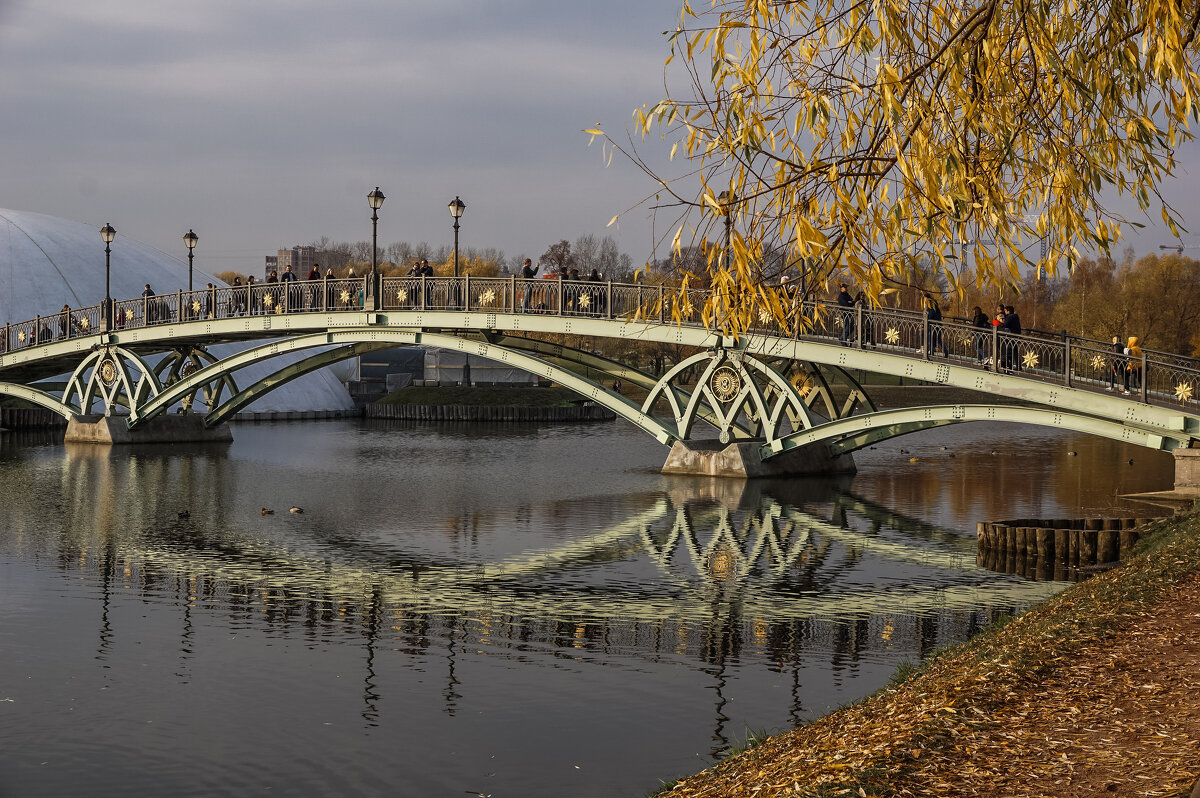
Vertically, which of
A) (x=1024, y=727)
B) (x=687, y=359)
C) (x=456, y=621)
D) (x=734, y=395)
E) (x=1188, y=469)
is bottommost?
(x=456, y=621)

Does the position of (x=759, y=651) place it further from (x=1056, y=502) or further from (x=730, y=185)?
(x=1056, y=502)

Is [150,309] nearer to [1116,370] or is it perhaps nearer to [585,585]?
[1116,370]

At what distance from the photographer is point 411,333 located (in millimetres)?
31531

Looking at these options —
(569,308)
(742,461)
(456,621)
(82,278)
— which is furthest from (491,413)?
(456,621)

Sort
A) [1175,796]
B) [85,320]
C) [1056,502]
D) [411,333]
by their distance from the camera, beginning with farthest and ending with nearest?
[85,320] < [411,333] < [1056,502] < [1175,796]

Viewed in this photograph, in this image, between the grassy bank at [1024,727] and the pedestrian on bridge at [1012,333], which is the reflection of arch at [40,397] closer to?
the pedestrian on bridge at [1012,333]

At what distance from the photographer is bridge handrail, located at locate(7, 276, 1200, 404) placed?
22.2 metres

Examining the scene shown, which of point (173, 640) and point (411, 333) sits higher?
point (411, 333)

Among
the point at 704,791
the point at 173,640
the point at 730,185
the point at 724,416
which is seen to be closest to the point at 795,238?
the point at 730,185

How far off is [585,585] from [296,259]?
14160 centimetres

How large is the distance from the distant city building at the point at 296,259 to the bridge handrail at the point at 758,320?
10278 centimetres

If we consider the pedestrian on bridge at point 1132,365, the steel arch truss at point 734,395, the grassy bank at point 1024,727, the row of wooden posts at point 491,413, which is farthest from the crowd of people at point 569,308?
the row of wooden posts at point 491,413

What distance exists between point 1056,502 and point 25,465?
24.2 m

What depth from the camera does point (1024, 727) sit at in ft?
20.1
